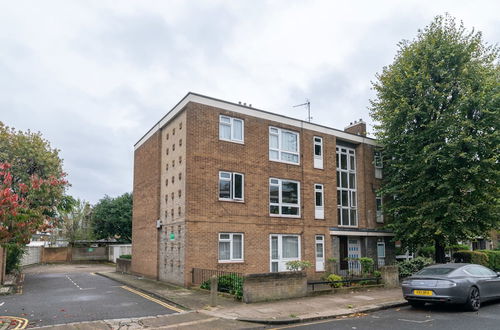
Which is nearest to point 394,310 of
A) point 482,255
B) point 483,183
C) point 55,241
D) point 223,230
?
point 223,230

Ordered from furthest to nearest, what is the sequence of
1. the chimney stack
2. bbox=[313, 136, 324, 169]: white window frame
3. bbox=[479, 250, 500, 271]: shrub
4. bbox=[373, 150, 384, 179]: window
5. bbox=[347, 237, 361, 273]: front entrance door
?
bbox=[479, 250, 500, 271]: shrub → the chimney stack → bbox=[373, 150, 384, 179]: window → bbox=[347, 237, 361, 273]: front entrance door → bbox=[313, 136, 324, 169]: white window frame

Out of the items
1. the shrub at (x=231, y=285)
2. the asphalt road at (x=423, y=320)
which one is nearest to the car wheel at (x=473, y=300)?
the asphalt road at (x=423, y=320)

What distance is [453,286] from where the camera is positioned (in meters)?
11.0

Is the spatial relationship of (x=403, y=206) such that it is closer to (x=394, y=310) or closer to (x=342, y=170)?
(x=342, y=170)

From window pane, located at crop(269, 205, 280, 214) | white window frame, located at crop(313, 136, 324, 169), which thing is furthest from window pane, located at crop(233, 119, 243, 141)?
white window frame, located at crop(313, 136, 324, 169)

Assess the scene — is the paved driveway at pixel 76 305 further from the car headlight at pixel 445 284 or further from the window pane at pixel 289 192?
the window pane at pixel 289 192

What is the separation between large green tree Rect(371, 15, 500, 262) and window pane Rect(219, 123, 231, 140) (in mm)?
8518

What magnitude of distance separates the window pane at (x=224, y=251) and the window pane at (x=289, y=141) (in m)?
5.63

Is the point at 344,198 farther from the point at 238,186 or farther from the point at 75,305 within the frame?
the point at 75,305

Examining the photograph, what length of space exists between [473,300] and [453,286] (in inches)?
33.0

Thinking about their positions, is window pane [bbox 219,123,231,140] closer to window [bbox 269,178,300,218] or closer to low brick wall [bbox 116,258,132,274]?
window [bbox 269,178,300,218]

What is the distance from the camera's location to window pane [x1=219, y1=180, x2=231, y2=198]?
688 inches

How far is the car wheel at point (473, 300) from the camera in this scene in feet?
36.4

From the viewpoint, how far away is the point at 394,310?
12062 mm
